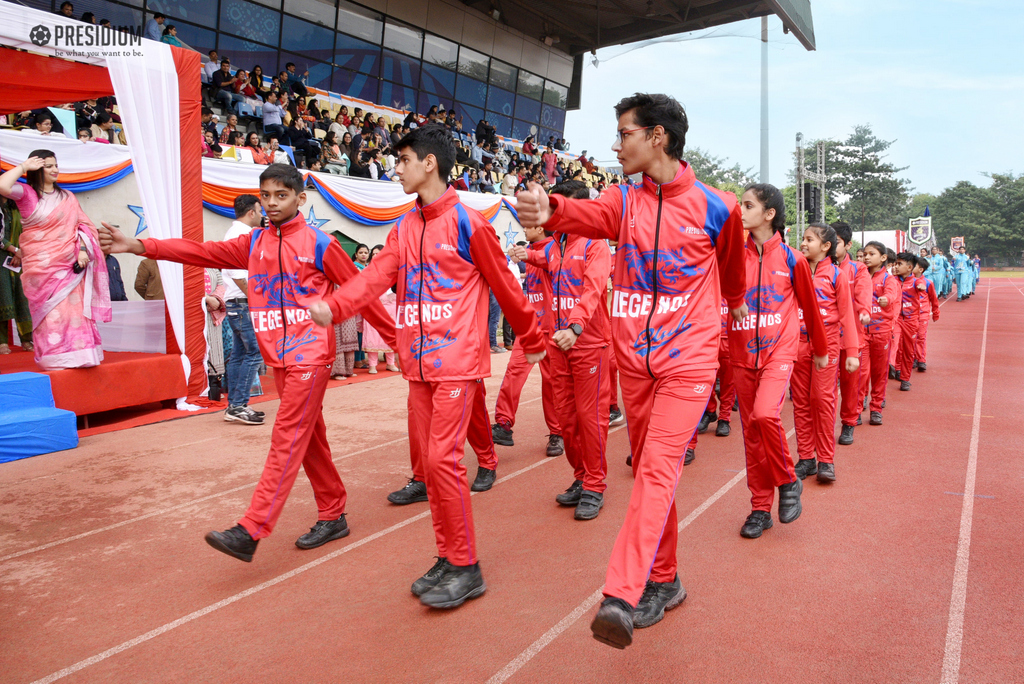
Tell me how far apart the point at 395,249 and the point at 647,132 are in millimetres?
1311

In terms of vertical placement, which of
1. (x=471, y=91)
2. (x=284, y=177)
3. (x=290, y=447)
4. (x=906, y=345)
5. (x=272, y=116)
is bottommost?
(x=290, y=447)

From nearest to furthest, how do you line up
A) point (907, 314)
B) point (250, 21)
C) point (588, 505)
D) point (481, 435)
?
point (588, 505), point (481, 435), point (907, 314), point (250, 21)

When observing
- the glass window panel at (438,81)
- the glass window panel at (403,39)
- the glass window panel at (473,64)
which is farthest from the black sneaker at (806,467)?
the glass window panel at (473,64)

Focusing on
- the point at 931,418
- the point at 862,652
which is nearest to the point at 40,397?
the point at 862,652

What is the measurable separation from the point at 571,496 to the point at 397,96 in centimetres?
2067

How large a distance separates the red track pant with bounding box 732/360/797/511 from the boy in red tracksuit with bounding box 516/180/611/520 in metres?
0.93

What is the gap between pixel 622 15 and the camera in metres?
24.9

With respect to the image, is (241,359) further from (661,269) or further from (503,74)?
(503,74)

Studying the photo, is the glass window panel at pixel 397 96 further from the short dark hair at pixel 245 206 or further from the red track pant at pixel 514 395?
the red track pant at pixel 514 395

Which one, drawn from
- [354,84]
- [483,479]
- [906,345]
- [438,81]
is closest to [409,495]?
[483,479]

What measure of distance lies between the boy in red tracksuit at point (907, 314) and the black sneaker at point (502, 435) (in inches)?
258

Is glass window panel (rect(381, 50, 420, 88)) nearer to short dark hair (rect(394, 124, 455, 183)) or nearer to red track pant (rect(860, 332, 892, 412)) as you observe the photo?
red track pant (rect(860, 332, 892, 412))

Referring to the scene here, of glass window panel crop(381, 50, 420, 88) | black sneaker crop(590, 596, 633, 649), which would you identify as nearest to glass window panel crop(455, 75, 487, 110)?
glass window panel crop(381, 50, 420, 88)

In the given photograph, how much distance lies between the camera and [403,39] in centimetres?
2267
